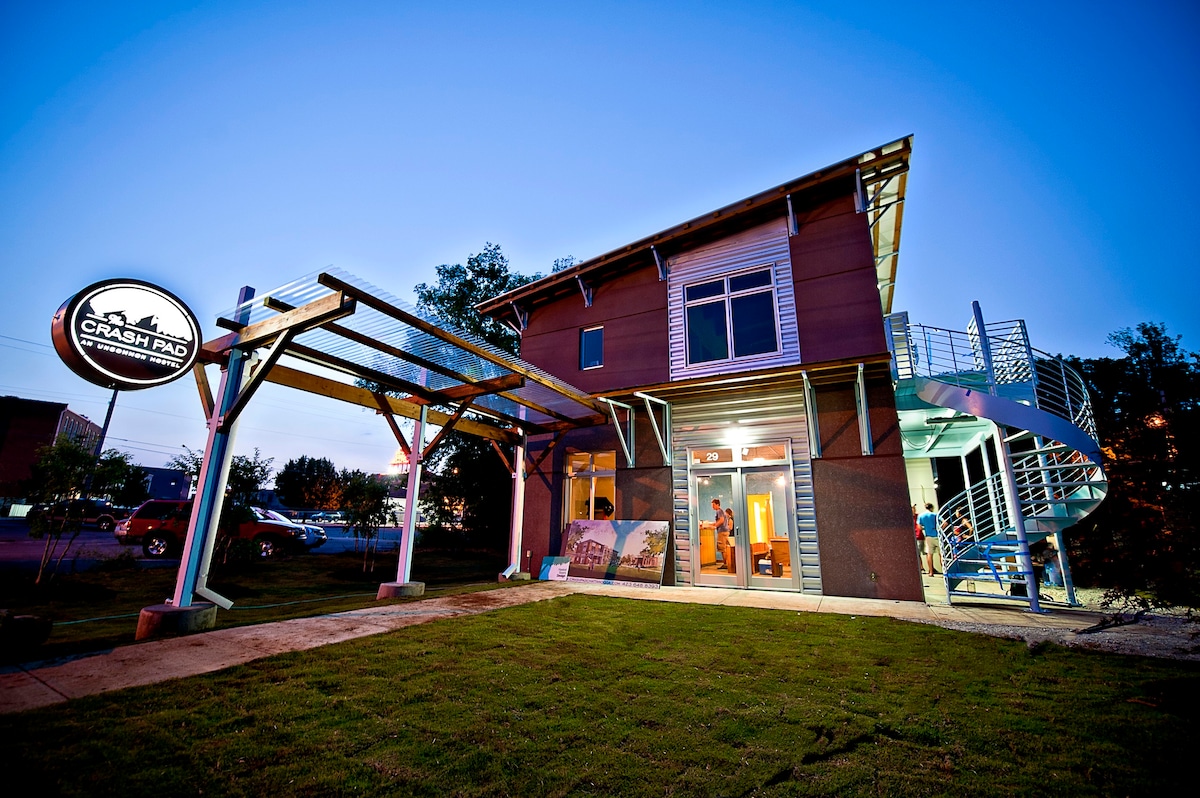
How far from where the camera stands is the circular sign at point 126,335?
440cm

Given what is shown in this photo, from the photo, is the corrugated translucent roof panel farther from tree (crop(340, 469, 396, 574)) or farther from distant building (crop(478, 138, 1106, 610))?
tree (crop(340, 469, 396, 574))

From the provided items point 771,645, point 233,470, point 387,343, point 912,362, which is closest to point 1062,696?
point 771,645

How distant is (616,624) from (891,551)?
5048mm

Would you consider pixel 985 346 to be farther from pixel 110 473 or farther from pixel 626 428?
pixel 110 473

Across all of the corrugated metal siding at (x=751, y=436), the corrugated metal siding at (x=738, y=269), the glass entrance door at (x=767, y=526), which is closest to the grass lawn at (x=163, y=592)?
the corrugated metal siding at (x=751, y=436)

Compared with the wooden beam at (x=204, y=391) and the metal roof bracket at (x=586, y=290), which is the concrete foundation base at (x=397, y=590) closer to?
the wooden beam at (x=204, y=391)

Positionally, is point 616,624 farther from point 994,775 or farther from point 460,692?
point 994,775

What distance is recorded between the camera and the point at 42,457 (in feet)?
26.0

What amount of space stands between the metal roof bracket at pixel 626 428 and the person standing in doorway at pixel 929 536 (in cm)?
703

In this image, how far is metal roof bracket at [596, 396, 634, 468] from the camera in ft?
31.8

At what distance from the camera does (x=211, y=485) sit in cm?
549

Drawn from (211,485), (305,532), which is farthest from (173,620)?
(305,532)

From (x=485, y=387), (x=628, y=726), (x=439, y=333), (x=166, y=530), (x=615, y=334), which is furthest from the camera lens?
(x=166, y=530)

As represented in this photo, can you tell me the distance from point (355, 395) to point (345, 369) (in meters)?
0.53
